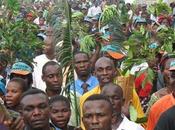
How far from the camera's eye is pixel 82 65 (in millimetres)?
7641

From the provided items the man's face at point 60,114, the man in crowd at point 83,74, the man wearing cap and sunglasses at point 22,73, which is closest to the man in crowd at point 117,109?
the man's face at point 60,114

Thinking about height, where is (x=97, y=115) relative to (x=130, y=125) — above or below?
above

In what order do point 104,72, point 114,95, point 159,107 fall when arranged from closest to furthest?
point 159,107 → point 114,95 → point 104,72

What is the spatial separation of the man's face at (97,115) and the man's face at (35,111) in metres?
0.38

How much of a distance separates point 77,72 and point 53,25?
4.01 feet

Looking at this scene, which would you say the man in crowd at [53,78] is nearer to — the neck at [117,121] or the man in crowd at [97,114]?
the neck at [117,121]

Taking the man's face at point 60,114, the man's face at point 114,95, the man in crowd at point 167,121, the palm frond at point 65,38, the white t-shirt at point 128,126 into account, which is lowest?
the white t-shirt at point 128,126

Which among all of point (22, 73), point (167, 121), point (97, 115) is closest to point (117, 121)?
point (97, 115)

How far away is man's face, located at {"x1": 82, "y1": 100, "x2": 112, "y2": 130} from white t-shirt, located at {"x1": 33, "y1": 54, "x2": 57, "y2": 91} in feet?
9.37

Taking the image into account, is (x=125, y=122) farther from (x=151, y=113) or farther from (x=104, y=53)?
(x=104, y=53)

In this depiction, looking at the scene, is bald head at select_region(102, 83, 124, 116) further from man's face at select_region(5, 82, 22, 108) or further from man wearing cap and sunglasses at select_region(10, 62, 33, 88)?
man wearing cap and sunglasses at select_region(10, 62, 33, 88)

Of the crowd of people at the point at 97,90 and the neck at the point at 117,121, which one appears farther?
the neck at the point at 117,121

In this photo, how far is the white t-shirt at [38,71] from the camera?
26.3ft

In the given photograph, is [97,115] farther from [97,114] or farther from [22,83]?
[22,83]
